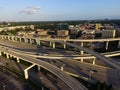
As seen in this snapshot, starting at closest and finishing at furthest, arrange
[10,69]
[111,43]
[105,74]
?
[105,74] → [10,69] → [111,43]

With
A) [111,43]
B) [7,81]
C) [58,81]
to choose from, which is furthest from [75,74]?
[111,43]

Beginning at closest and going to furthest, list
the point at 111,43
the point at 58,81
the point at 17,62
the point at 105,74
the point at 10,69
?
the point at 58,81 < the point at 105,74 < the point at 10,69 < the point at 17,62 < the point at 111,43

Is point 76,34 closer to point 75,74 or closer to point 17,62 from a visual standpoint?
point 17,62

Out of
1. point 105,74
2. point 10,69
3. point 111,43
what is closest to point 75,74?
point 105,74

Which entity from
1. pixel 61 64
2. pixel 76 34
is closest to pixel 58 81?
pixel 61 64

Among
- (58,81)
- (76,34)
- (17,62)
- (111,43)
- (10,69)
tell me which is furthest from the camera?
(76,34)

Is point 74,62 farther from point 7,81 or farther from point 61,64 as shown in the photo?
point 7,81

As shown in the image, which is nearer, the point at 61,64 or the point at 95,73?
the point at 95,73

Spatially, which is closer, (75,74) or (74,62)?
(75,74)

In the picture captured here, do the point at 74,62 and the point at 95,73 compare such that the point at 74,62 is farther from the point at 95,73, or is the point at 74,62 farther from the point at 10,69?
the point at 10,69
